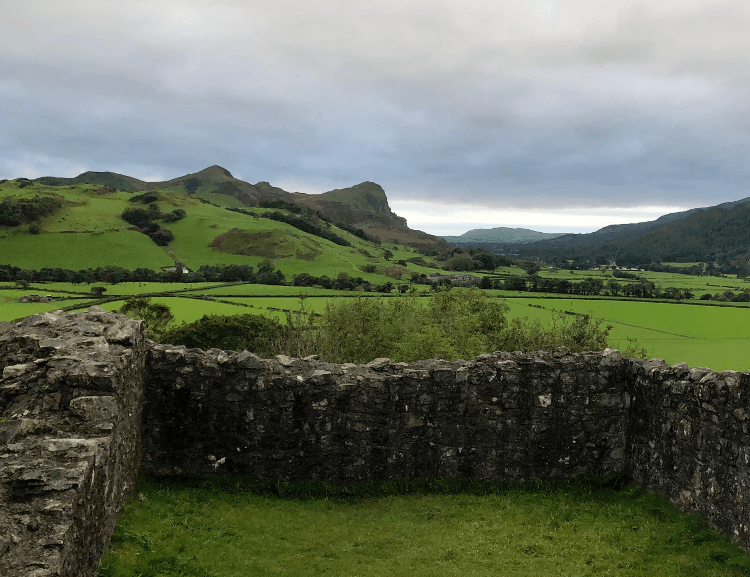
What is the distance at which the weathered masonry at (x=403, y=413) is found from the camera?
31.7 feet

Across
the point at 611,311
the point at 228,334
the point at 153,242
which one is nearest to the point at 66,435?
the point at 228,334

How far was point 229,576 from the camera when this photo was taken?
804 centimetres

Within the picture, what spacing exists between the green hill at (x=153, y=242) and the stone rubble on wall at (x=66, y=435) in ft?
335

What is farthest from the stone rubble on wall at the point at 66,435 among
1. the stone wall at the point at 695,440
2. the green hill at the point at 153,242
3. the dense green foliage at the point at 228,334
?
the green hill at the point at 153,242

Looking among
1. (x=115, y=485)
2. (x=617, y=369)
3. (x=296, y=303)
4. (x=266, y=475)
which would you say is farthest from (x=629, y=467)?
(x=296, y=303)

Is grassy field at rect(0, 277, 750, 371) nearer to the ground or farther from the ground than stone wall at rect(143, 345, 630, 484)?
nearer to the ground

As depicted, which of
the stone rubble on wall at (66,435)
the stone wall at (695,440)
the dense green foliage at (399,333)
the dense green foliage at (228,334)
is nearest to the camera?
the stone rubble on wall at (66,435)

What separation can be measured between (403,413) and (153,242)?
470 feet

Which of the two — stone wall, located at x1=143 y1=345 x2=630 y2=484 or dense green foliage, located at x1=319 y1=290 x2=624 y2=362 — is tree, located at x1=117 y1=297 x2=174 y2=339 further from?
stone wall, located at x1=143 y1=345 x2=630 y2=484

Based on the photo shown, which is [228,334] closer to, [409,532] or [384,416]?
[384,416]

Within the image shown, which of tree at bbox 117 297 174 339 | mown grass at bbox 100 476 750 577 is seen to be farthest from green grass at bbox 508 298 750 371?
tree at bbox 117 297 174 339

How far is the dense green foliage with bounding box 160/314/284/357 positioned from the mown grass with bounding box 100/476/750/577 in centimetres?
3248

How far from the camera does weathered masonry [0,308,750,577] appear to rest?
967 cm

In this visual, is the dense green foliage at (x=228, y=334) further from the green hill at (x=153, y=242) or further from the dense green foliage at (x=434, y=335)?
the green hill at (x=153, y=242)
